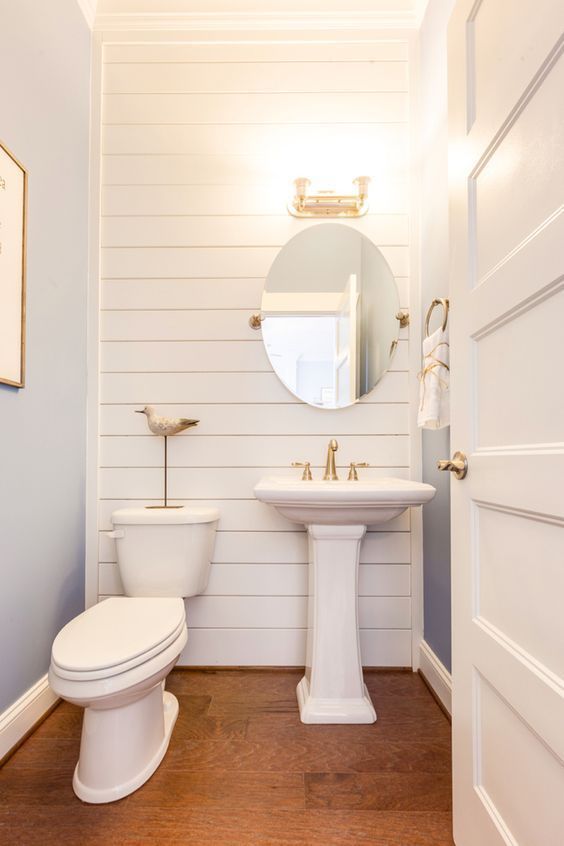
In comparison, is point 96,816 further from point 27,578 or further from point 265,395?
point 265,395

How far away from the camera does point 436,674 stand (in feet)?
5.53

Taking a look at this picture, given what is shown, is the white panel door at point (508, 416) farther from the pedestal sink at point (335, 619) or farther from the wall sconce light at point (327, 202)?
the wall sconce light at point (327, 202)

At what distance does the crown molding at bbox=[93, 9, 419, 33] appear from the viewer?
194 cm

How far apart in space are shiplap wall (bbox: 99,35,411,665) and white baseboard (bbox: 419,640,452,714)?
1.83ft

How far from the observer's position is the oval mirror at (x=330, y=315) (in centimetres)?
193

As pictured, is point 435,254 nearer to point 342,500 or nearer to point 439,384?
point 439,384

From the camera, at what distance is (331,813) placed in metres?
1.17

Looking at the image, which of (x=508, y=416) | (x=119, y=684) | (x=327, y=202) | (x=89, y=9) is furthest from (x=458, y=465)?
(x=89, y=9)

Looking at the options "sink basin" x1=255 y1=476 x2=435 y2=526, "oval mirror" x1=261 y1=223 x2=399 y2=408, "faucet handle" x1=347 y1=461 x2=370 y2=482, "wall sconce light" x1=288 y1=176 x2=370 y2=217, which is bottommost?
"sink basin" x1=255 y1=476 x2=435 y2=526

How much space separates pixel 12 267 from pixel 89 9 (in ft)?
4.33

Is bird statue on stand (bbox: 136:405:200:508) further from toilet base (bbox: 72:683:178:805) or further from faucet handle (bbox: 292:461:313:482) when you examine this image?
toilet base (bbox: 72:683:178:805)

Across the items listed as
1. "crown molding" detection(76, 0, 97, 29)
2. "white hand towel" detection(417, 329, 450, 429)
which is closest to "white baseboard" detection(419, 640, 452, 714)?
"white hand towel" detection(417, 329, 450, 429)

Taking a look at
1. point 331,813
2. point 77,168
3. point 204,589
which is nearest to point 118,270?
point 77,168

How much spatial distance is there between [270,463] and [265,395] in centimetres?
28
